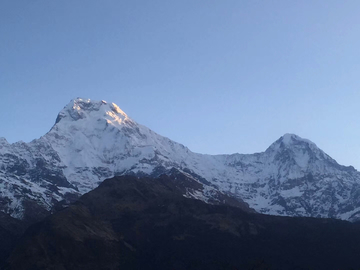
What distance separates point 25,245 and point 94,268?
2614 centimetres

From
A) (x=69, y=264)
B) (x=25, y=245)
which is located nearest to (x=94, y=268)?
(x=69, y=264)

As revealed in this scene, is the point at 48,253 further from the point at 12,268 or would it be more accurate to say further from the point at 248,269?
the point at 248,269

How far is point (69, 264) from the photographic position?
193 meters

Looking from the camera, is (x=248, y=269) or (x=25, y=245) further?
(x=25, y=245)

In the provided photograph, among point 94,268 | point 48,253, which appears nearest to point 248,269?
point 94,268

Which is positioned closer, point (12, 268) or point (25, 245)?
point (12, 268)

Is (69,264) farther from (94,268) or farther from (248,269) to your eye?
(248,269)

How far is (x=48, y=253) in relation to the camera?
642 ft

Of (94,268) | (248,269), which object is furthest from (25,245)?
(248,269)

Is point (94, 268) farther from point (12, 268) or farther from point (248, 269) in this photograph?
point (248, 269)

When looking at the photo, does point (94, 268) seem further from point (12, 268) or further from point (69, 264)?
point (12, 268)

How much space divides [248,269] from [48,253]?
69.4 m

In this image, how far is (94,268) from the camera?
643 ft

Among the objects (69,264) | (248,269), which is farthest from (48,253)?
(248,269)
